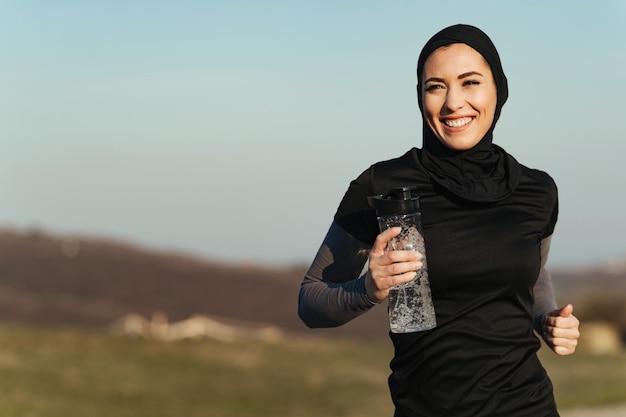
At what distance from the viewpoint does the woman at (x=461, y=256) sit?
3.62 metres

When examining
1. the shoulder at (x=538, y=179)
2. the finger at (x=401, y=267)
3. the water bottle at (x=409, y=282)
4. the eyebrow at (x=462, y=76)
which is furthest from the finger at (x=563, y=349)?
the eyebrow at (x=462, y=76)

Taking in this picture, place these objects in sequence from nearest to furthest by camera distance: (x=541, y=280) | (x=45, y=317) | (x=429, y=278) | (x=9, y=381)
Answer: (x=429, y=278)
(x=541, y=280)
(x=9, y=381)
(x=45, y=317)

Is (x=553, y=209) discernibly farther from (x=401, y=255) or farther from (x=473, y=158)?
(x=401, y=255)

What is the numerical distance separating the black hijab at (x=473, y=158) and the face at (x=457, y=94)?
0.11 ft

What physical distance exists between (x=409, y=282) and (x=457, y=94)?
76 cm

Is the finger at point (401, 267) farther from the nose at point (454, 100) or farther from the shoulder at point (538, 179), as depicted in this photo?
the shoulder at point (538, 179)

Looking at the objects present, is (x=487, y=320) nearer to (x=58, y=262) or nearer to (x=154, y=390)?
(x=154, y=390)

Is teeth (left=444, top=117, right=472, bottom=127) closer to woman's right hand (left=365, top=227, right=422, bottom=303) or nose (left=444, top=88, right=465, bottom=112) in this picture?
nose (left=444, top=88, right=465, bottom=112)

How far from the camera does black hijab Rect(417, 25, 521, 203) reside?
369cm

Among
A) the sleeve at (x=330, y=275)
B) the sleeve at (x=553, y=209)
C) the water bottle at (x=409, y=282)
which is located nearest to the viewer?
the water bottle at (x=409, y=282)

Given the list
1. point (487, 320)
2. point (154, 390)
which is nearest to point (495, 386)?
A: point (487, 320)

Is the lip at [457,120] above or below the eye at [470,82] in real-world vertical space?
below

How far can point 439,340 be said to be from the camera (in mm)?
3652

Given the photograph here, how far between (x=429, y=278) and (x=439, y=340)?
0.78 feet
